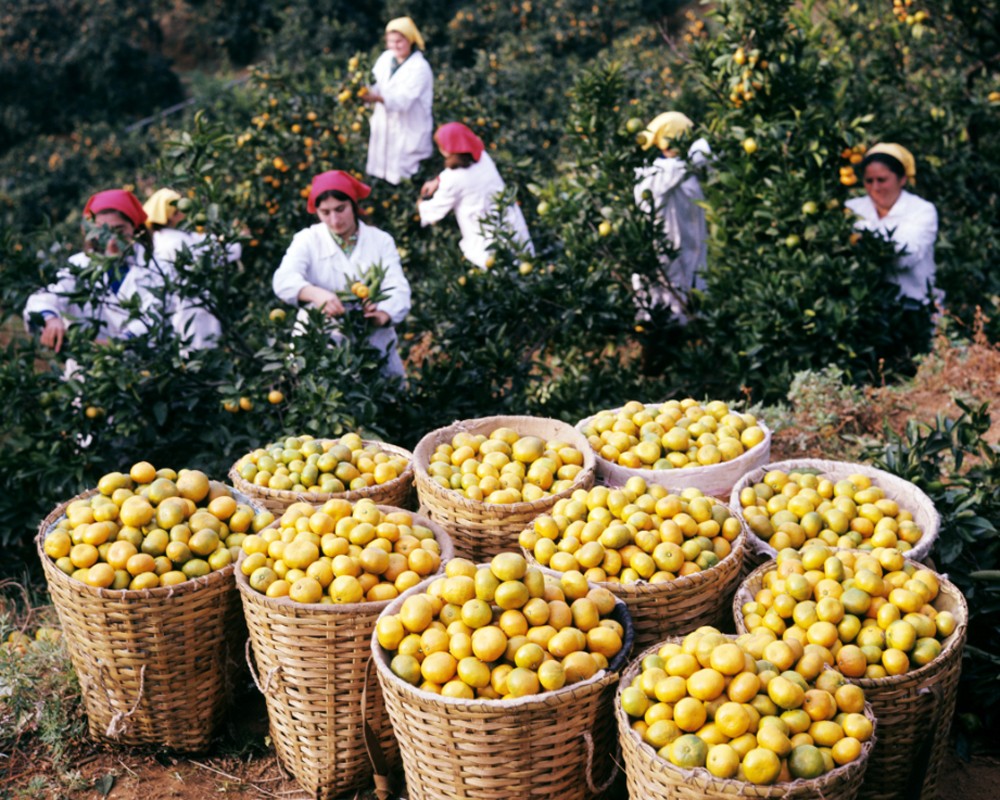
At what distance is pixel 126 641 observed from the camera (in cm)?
302

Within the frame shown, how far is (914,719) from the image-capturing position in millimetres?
2672

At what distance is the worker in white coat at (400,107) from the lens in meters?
8.30

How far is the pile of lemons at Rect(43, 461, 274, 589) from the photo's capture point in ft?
9.92

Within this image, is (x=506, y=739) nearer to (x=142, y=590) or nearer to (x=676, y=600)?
(x=676, y=600)

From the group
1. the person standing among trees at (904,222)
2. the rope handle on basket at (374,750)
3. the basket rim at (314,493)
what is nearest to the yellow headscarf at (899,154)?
the person standing among trees at (904,222)

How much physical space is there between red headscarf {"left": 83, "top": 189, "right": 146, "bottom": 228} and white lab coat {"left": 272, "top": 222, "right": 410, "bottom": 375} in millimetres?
868

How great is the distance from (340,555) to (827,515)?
1753mm

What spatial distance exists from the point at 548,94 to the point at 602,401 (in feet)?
23.8

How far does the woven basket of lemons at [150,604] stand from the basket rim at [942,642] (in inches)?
66.5

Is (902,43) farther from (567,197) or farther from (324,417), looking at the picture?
(324,417)

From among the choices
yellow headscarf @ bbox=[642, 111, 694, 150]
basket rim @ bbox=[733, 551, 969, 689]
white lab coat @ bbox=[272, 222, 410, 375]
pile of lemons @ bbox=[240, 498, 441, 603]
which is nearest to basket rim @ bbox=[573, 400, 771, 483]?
basket rim @ bbox=[733, 551, 969, 689]

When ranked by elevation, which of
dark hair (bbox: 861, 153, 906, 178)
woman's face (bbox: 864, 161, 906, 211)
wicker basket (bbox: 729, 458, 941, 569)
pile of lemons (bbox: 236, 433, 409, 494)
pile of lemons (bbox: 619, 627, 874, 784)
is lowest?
wicker basket (bbox: 729, 458, 941, 569)

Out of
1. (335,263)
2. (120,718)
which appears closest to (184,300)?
(335,263)

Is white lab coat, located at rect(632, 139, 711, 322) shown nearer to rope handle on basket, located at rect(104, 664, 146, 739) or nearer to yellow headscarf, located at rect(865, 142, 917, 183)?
yellow headscarf, located at rect(865, 142, 917, 183)
